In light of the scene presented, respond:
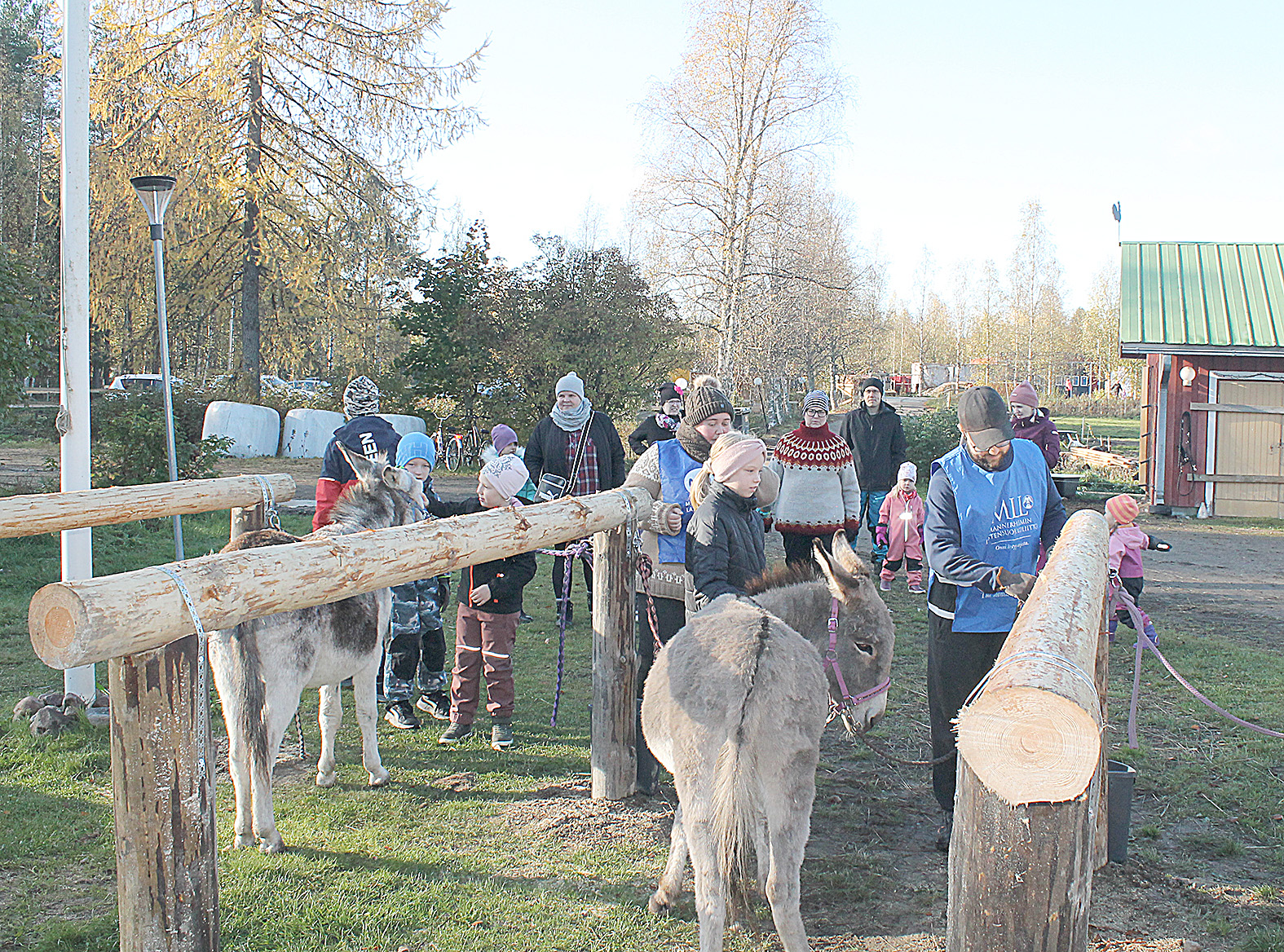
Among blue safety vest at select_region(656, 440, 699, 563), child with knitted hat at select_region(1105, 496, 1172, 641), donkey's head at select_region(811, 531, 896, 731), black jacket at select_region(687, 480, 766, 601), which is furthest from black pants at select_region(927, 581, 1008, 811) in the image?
child with knitted hat at select_region(1105, 496, 1172, 641)

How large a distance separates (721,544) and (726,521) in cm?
12

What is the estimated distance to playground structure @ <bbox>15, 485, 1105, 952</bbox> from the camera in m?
1.67

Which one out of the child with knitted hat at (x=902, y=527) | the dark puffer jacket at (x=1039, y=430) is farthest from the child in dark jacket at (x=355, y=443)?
the dark puffer jacket at (x=1039, y=430)

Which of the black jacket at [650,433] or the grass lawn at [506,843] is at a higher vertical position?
the black jacket at [650,433]

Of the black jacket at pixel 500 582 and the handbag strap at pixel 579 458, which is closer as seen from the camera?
the black jacket at pixel 500 582

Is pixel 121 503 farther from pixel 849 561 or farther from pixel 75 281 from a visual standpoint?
pixel 849 561

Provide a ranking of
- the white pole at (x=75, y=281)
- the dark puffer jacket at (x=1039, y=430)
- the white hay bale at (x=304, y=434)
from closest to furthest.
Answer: the white pole at (x=75, y=281) < the dark puffer jacket at (x=1039, y=430) < the white hay bale at (x=304, y=434)

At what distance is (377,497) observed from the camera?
5352 millimetres

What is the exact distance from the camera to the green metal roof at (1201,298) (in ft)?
51.4

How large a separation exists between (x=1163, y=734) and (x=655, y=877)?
3598 mm

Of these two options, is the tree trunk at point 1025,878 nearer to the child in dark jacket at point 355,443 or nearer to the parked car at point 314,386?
the child in dark jacket at point 355,443

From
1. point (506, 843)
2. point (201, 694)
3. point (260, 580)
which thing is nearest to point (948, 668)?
point (506, 843)

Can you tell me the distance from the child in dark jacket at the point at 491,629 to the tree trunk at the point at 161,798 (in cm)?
302

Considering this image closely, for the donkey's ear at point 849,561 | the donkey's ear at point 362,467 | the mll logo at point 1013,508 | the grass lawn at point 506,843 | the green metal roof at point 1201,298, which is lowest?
the grass lawn at point 506,843
